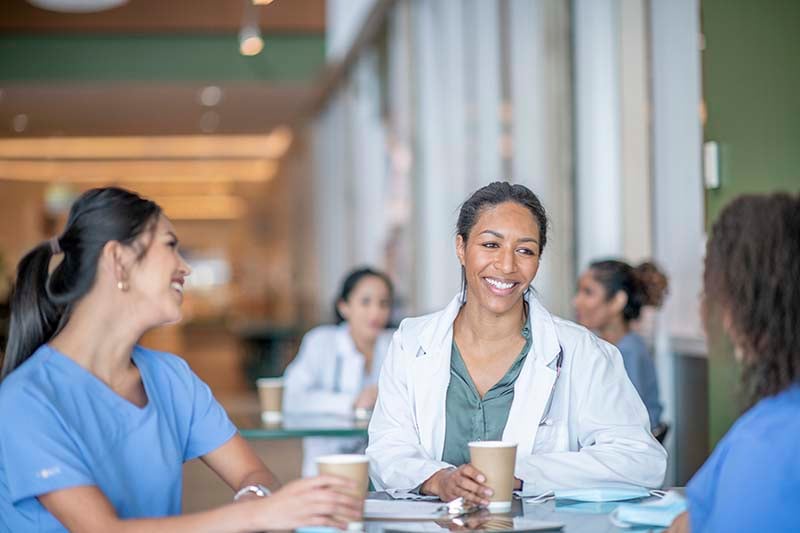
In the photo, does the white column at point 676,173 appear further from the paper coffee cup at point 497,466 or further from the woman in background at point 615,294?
the paper coffee cup at point 497,466

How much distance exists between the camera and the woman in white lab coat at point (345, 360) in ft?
14.1

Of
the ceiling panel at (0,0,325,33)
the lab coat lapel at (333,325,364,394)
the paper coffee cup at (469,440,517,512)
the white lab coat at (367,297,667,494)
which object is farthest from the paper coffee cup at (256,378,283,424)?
the ceiling panel at (0,0,325,33)

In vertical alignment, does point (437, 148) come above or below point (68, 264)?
above

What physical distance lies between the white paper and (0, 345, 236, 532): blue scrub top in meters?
0.35

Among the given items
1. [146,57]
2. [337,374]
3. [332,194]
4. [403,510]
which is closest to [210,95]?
[146,57]

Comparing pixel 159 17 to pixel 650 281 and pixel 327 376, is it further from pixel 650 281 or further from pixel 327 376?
pixel 650 281

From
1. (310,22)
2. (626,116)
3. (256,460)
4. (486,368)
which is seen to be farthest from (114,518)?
(310,22)

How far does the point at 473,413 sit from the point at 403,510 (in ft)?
1.68

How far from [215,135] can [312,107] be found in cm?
283

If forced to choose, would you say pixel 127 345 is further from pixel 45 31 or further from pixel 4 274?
pixel 4 274

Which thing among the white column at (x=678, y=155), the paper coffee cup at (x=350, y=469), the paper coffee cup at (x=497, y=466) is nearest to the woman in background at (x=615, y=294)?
the white column at (x=678, y=155)

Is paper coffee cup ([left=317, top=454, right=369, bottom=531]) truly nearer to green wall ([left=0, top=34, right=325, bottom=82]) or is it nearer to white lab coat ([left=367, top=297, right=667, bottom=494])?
white lab coat ([left=367, top=297, right=667, bottom=494])

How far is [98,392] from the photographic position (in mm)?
1913

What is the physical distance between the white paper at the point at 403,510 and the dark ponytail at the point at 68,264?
60 centimetres
